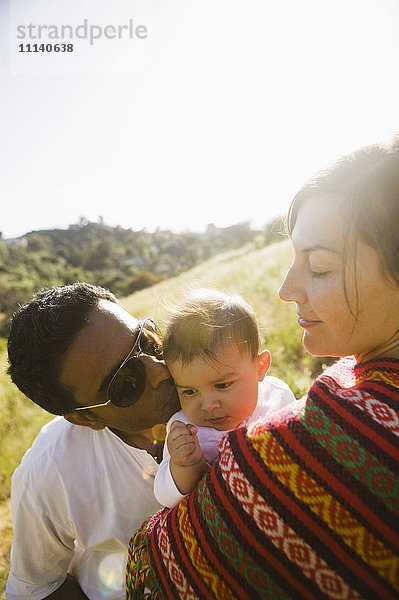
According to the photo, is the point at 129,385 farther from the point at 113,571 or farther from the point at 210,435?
the point at 113,571

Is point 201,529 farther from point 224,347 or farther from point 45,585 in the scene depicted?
point 45,585

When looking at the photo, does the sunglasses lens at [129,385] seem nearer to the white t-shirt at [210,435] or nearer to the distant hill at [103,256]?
the white t-shirt at [210,435]

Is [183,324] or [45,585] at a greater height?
[183,324]

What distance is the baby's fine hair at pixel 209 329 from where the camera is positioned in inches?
87.1

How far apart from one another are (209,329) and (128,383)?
0.60 m

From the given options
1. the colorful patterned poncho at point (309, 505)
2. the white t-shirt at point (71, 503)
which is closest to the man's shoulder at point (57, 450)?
the white t-shirt at point (71, 503)

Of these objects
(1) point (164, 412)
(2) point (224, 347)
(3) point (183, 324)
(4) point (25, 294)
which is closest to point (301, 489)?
(2) point (224, 347)

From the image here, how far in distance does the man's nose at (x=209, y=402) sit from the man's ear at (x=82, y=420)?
777mm

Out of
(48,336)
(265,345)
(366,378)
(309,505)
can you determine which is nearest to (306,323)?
(366,378)

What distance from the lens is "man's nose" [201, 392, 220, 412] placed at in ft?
6.96

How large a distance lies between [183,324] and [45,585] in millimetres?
1861

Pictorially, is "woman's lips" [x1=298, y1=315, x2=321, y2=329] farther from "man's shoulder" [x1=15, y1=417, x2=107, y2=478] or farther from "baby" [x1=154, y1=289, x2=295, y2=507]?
"man's shoulder" [x1=15, y1=417, x2=107, y2=478]

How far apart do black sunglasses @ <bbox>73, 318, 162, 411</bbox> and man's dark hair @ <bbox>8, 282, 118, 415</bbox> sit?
9.1 inches

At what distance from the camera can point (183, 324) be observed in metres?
2.33
